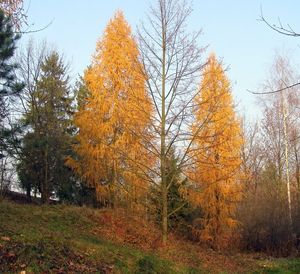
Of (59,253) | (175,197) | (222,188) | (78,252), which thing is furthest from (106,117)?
(59,253)

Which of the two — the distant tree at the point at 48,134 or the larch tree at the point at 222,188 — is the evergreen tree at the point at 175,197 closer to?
the larch tree at the point at 222,188

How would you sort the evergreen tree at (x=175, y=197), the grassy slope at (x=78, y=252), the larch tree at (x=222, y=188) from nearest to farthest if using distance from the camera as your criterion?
the grassy slope at (x=78, y=252) → the evergreen tree at (x=175, y=197) → the larch tree at (x=222, y=188)

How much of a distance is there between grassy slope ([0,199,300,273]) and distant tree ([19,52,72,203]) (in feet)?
24.9

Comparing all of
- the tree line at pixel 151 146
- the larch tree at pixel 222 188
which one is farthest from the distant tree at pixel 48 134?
the larch tree at pixel 222 188

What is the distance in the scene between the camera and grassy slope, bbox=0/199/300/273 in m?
8.27

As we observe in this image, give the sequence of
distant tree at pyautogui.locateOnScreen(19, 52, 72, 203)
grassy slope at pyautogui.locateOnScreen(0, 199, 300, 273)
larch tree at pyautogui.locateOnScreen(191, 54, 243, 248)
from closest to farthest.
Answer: grassy slope at pyautogui.locateOnScreen(0, 199, 300, 273) → larch tree at pyautogui.locateOnScreen(191, 54, 243, 248) → distant tree at pyautogui.locateOnScreen(19, 52, 72, 203)

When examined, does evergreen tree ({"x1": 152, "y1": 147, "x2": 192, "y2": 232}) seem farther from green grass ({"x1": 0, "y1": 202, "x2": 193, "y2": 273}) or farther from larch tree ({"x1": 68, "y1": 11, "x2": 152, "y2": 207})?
green grass ({"x1": 0, "y1": 202, "x2": 193, "y2": 273})

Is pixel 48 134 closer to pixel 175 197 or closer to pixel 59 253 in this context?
pixel 175 197

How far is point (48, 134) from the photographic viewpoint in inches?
1045

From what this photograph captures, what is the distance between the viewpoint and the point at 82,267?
346 inches

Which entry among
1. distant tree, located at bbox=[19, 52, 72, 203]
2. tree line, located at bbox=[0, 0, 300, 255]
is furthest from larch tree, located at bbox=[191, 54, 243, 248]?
distant tree, located at bbox=[19, 52, 72, 203]

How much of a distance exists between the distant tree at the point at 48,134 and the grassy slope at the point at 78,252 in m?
7.58

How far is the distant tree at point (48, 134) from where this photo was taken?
25.6m

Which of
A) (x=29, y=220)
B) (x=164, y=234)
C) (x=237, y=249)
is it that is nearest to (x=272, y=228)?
(x=237, y=249)
